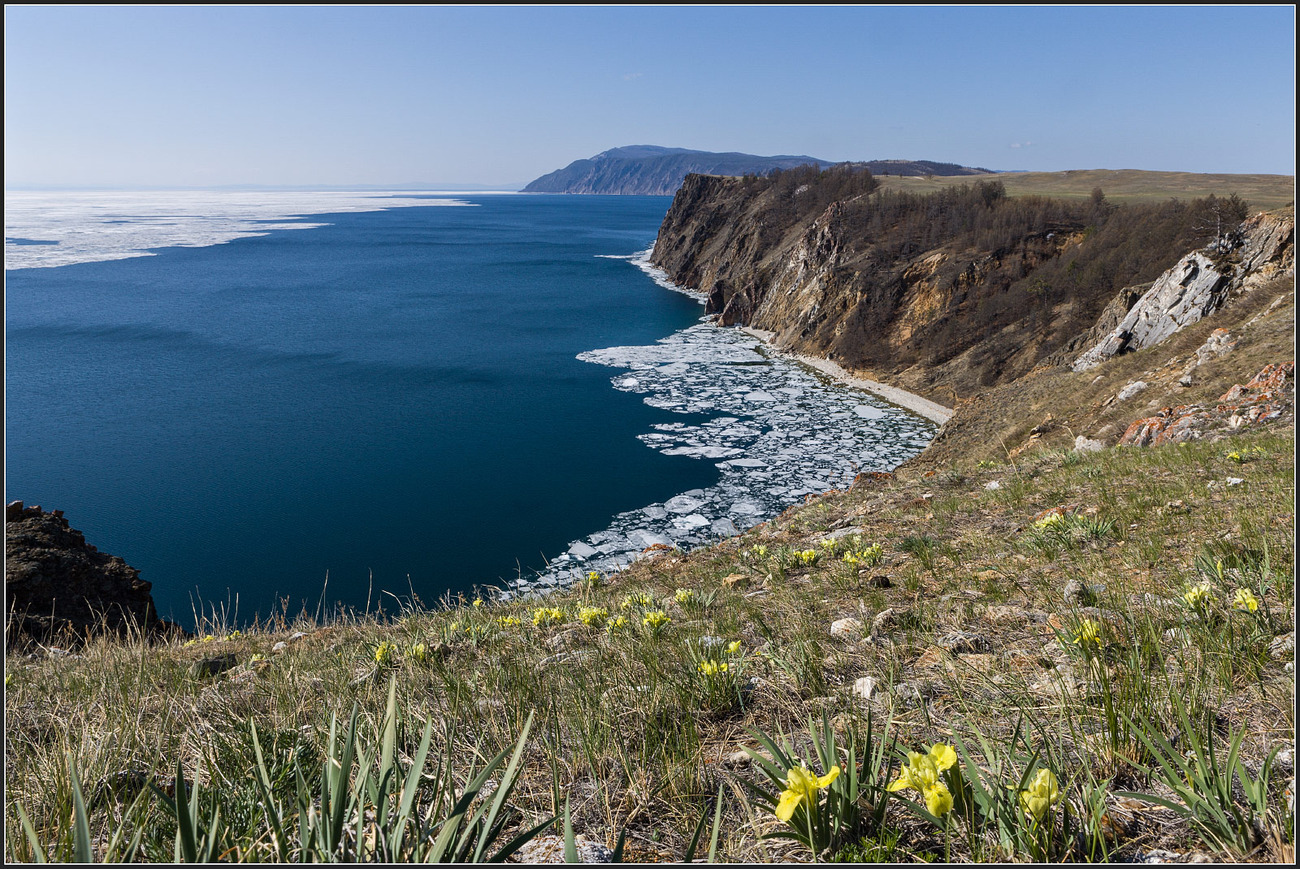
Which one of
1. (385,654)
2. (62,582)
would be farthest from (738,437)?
(385,654)

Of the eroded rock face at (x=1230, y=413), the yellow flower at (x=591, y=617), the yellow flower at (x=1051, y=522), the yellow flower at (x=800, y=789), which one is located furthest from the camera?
the eroded rock face at (x=1230, y=413)

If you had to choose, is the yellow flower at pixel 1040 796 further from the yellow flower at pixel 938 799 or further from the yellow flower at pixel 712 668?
the yellow flower at pixel 712 668

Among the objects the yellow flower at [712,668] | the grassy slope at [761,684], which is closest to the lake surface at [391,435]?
the grassy slope at [761,684]

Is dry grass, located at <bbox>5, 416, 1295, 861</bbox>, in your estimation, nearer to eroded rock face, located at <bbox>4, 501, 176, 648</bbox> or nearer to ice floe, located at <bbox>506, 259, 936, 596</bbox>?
eroded rock face, located at <bbox>4, 501, 176, 648</bbox>

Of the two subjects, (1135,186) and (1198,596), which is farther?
(1135,186)

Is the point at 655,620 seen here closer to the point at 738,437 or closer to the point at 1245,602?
the point at 1245,602

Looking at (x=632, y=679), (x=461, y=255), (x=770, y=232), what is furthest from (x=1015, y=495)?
(x=461, y=255)
